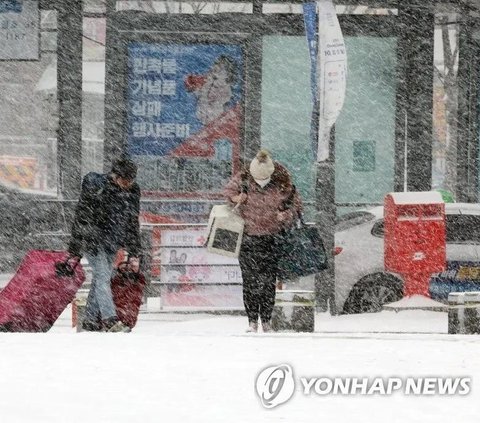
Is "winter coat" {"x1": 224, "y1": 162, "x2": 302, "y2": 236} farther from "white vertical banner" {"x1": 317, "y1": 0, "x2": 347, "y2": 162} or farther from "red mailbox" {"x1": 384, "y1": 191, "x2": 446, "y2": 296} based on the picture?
"red mailbox" {"x1": 384, "y1": 191, "x2": 446, "y2": 296}

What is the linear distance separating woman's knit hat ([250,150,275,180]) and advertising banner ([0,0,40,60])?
632cm

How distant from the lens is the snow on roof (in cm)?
1423

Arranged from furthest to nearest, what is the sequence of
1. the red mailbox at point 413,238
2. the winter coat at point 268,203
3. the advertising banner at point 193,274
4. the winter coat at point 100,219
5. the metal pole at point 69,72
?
the metal pole at point 69,72 < the advertising banner at point 193,274 < the red mailbox at point 413,238 < the winter coat at point 268,203 < the winter coat at point 100,219

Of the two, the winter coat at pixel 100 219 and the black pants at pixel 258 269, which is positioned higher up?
the winter coat at pixel 100 219

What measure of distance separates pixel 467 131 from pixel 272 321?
6.92 m

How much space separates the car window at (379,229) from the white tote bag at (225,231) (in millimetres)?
2687

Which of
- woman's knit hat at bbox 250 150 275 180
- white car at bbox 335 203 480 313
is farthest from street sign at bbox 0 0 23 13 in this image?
woman's knit hat at bbox 250 150 275 180

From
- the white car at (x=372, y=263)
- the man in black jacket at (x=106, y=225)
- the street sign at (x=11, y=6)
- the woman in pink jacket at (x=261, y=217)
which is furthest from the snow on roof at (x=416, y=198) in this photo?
the street sign at (x=11, y=6)

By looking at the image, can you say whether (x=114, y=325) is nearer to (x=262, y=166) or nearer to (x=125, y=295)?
(x=125, y=295)

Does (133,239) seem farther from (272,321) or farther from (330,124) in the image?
(330,124)

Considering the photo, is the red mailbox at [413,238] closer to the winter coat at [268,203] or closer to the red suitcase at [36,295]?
the winter coat at [268,203]

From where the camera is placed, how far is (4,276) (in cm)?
1866

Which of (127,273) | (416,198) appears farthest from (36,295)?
(416,198)

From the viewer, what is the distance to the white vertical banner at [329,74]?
45.2 feet
